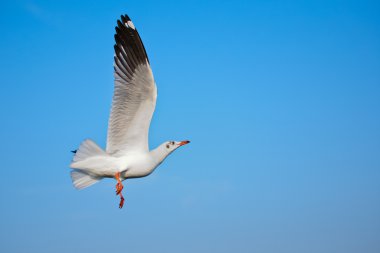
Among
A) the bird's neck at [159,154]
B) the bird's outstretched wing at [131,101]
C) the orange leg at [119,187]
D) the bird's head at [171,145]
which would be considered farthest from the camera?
the bird's head at [171,145]

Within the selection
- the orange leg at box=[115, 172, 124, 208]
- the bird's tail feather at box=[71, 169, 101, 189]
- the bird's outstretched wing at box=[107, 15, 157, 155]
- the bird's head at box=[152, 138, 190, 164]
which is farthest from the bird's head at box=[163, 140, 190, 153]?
the bird's tail feather at box=[71, 169, 101, 189]

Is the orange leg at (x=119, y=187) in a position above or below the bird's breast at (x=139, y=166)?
below

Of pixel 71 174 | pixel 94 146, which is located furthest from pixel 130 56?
pixel 71 174

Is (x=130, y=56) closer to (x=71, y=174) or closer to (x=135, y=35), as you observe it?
(x=135, y=35)

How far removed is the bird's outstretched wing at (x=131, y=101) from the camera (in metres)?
7.45

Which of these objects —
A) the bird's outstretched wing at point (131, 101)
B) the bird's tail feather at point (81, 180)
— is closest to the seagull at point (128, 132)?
the bird's outstretched wing at point (131, 101)

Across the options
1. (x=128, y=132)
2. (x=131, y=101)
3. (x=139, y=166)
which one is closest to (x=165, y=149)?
(x=139, y=166)

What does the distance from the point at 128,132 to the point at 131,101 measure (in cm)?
52

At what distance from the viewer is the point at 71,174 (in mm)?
7914

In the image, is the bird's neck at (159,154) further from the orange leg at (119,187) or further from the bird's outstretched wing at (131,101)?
the orange leg at (119,187)

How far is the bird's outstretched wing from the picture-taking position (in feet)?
24.5

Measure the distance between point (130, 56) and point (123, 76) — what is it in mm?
377

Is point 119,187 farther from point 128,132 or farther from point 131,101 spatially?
point 131,101

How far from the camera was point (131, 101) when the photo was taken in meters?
7.46
